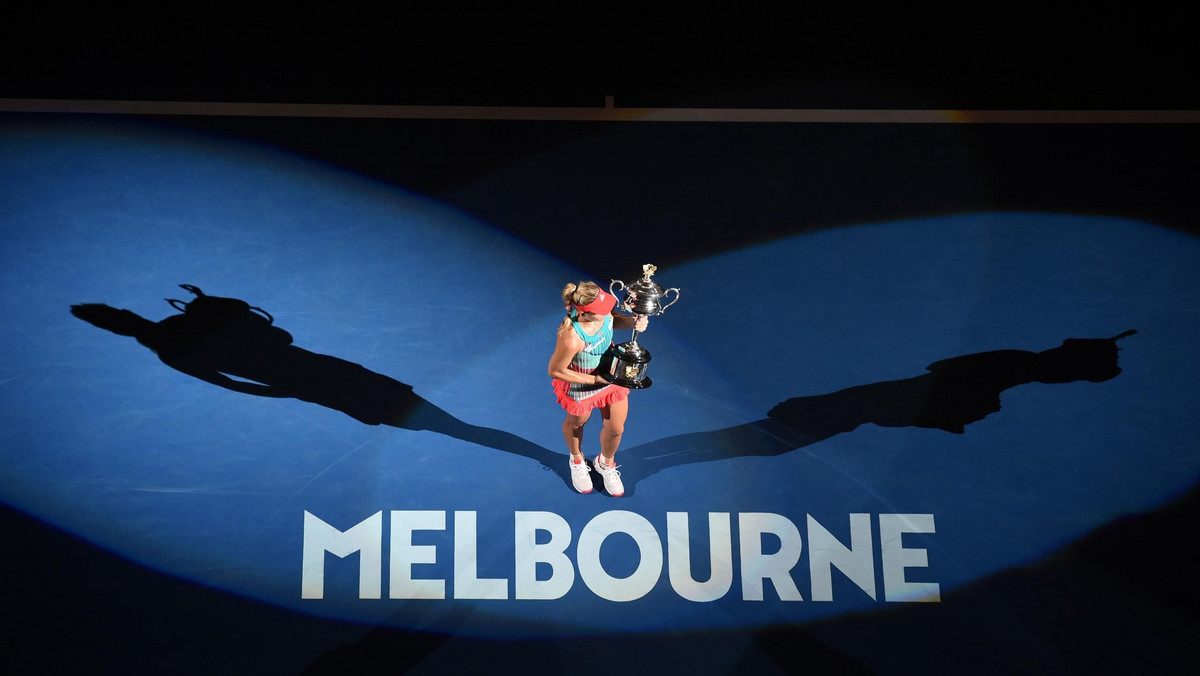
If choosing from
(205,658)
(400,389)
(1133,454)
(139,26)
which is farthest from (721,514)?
(139,26)

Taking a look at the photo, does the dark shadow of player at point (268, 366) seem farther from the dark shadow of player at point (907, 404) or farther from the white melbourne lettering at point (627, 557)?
the dark shadow of player at point (907, 404)

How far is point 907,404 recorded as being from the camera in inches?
262

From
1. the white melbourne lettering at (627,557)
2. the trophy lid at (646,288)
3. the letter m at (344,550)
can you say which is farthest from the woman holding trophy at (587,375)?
the letter m at (344,550)

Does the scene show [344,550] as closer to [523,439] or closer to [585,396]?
[523,439]

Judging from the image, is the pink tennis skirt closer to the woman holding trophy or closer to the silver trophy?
the woman holding trophy

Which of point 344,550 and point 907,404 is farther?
point 907,404

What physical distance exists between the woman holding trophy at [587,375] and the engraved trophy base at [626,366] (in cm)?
4

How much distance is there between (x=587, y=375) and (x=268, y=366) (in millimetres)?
2426

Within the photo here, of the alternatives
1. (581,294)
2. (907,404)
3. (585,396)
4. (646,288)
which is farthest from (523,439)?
(907,404)

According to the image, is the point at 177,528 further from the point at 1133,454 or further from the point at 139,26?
the point at 1133,454

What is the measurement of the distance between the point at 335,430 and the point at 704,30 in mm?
4252

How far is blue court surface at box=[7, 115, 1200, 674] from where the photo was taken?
Answer: 5.89m

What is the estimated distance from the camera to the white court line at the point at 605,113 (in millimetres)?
7617

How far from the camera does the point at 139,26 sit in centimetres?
787
